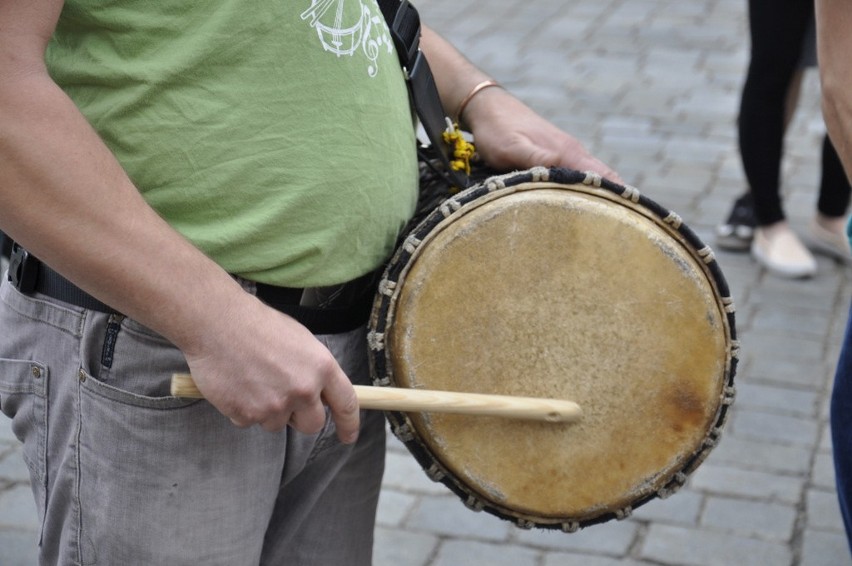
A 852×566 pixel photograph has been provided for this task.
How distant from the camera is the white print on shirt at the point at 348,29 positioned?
1.37 metres

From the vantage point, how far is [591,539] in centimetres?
309

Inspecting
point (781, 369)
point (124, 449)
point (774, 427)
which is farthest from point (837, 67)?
point (781, 369)

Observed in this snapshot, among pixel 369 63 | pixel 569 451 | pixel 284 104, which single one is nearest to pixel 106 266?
pixel 284 104

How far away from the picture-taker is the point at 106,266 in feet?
3.94

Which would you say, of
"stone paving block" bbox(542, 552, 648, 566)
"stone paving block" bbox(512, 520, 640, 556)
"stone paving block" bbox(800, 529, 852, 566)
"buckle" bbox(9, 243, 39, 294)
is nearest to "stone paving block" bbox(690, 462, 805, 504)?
"stone paving block" bbox(800, 529, 852, 566)

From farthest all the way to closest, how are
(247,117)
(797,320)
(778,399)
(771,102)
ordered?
(771,102) < (797,320) < (778,399) < (247,117)

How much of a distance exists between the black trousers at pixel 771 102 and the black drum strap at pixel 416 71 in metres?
2.97

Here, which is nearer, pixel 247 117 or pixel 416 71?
pixel 247 117

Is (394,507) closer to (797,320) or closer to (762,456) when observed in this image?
(762,456)

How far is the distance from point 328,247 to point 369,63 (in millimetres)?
230

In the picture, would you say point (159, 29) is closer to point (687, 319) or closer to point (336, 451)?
point (336, 451)

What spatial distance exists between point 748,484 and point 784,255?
1515 mm

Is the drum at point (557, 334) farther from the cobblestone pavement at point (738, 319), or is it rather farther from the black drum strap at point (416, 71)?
the cobblestone pavement at point (738, 319)

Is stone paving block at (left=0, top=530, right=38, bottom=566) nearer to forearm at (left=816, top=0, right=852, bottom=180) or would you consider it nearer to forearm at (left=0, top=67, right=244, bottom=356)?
forearm at (left=0, top=67, right=244, bottom=356)
